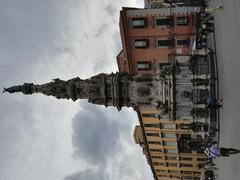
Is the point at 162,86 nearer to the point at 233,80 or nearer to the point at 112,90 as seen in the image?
the point at 112,90

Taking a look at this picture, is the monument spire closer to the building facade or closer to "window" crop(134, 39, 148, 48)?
the building facade

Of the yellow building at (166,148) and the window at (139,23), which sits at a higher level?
the window at (139,23)

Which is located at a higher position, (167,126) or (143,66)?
(143,66)

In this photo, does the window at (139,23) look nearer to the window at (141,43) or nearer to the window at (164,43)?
the window at (141,43)

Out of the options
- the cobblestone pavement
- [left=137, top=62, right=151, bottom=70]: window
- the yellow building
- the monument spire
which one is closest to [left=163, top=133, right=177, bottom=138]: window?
the yellow building

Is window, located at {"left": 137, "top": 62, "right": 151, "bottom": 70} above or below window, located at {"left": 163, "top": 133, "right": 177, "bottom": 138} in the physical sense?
above

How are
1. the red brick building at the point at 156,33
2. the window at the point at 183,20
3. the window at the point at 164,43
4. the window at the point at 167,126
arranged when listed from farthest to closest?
the window at the point at 167,126
the window at the point at 164,43
the red brick building at the point at 156,33
the window at the point at 183,20

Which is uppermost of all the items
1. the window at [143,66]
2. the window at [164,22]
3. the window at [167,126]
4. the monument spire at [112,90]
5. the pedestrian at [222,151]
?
the window at [164,22]

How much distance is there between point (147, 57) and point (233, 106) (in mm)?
30903

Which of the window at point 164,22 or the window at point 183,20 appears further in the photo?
the window at point 164,22

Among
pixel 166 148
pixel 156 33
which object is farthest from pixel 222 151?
pixel 166 148

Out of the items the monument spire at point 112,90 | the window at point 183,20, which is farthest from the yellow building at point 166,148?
the monument spire at point 112,90

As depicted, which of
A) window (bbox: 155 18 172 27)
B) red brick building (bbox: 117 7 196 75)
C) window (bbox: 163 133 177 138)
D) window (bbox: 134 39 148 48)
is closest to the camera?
red brick building (bbox: 117 7 196 75)

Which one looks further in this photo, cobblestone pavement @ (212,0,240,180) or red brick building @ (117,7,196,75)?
red brick building @ (117,7,196,75)
